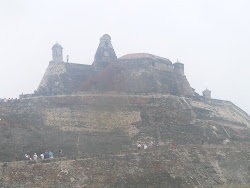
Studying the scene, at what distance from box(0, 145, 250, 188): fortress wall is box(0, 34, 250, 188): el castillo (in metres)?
0.05

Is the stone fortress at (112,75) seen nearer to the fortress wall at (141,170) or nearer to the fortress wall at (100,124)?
the fortress wall at (100,124)

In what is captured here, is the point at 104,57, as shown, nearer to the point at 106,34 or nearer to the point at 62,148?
the point at 106,34

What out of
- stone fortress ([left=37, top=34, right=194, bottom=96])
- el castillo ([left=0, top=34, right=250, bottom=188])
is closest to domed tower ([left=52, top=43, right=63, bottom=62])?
stone fortress ([left=37, top=34, right=194, bottom=96])

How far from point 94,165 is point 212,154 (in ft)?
34.1

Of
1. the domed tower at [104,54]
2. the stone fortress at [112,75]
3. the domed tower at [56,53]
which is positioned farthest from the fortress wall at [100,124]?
the domed tower at [56,53]

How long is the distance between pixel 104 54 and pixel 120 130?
11.8 metres

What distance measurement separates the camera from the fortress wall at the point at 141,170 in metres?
16.0

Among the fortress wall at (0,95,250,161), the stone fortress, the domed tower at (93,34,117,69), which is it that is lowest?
the fortress wall at (0,95,250,161)

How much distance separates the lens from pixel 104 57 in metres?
32.5

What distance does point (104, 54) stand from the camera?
107 feet

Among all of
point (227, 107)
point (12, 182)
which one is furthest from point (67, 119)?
point (227, 107)

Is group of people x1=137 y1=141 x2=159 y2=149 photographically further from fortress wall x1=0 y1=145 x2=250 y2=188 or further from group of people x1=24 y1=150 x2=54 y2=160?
group of people x1=24 y1=150 x2=54 y2=160

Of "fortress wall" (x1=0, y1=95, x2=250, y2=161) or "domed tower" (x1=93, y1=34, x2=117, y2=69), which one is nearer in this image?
"fortress wall" (x1=0, y1=95, x2=250, y2=161)

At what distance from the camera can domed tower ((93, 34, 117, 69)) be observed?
106 ft
